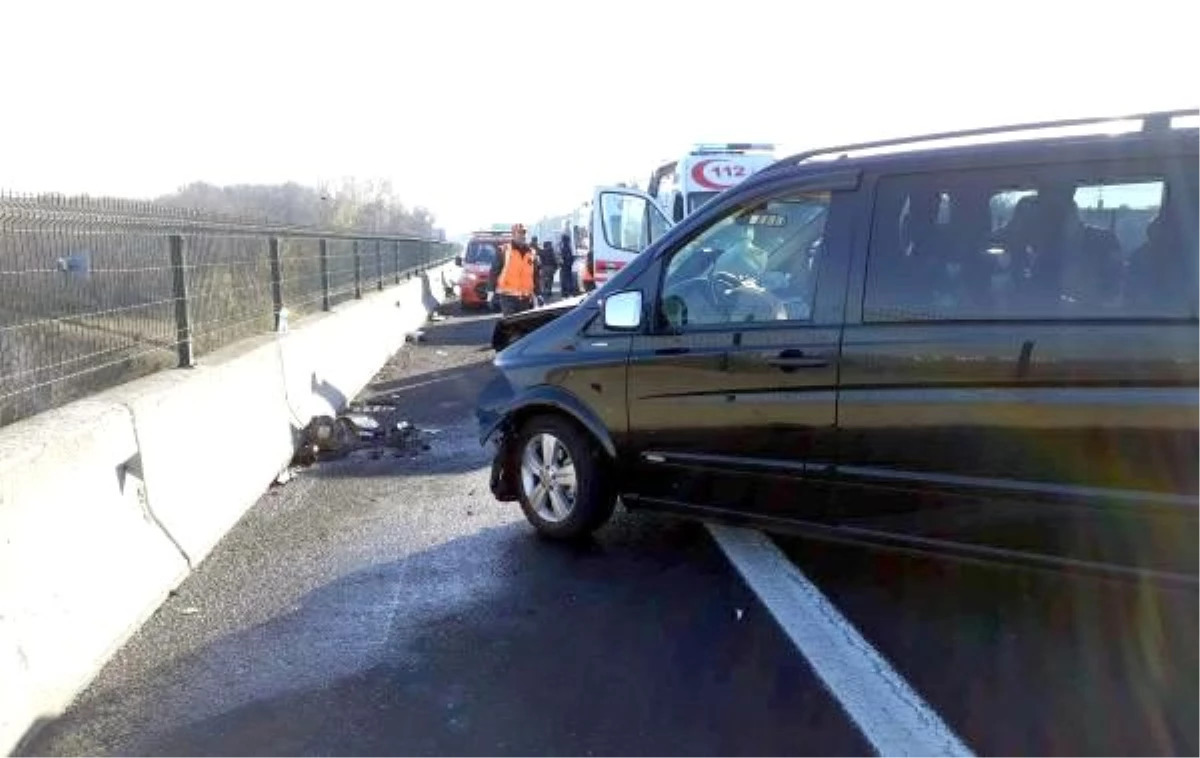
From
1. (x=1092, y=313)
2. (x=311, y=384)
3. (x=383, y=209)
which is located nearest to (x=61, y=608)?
(x=1092, y=313)

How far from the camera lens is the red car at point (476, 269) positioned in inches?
1027

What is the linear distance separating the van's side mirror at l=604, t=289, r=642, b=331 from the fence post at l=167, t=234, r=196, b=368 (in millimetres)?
3144

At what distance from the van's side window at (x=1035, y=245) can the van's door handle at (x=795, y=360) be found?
1.01ft

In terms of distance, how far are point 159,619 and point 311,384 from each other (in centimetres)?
470

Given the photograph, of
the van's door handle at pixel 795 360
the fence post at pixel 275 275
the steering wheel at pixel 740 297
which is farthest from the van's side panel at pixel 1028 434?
the fence post at pixel 275 275

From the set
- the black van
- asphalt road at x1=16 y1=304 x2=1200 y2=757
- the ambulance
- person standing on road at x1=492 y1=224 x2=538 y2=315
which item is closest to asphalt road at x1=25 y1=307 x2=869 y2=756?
asphalt road at x1=16 y1=304 x2=1200 y2=757

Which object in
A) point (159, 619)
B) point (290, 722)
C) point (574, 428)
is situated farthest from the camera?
point (574, 428)

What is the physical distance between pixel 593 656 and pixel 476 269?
22.8 m

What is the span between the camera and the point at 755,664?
4055 millimetres

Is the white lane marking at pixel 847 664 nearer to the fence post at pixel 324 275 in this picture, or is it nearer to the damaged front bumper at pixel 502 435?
the damaged front bumper at pixel 502 435

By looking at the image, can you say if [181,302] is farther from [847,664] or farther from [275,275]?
[847,664]

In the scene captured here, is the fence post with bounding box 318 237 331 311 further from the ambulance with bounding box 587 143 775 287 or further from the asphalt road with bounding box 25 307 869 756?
the asphalt road with bounding box 25 307 869 756

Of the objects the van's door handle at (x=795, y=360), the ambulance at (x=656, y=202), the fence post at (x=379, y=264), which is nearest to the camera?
the van's door handle at (x=795, y=360)

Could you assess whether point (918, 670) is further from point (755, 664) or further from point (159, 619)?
point (159, 619)
